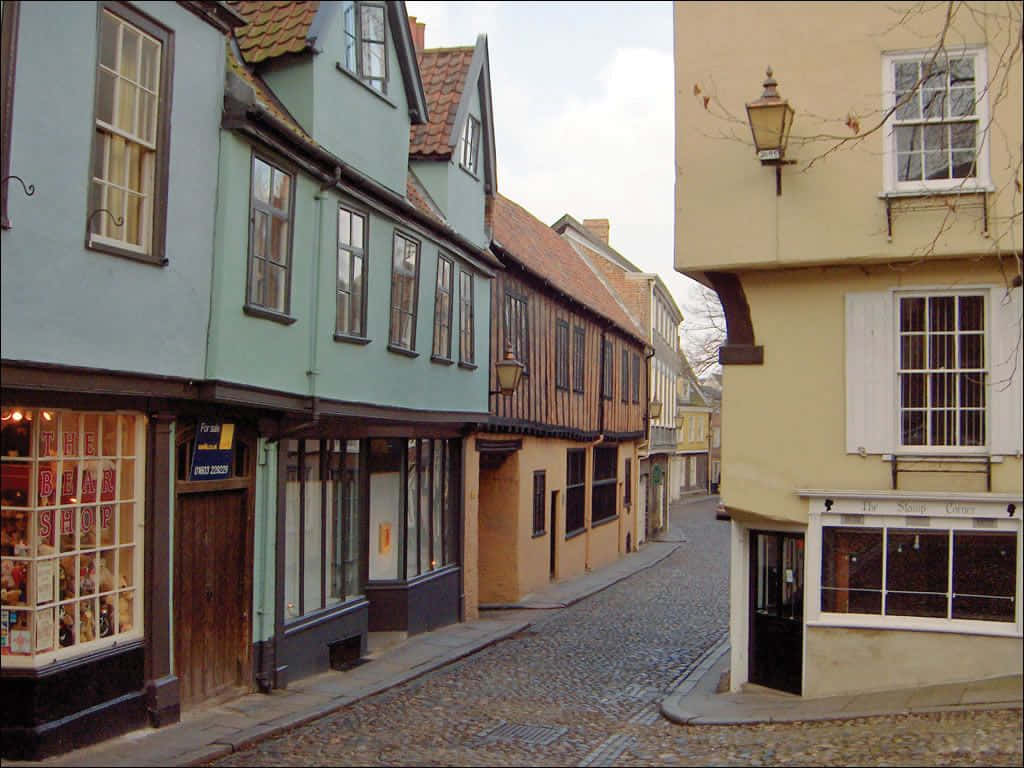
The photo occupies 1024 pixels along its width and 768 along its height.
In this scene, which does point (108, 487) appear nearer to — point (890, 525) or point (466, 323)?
point (890, 525)

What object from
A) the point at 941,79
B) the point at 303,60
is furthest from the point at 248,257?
the point at 941,79

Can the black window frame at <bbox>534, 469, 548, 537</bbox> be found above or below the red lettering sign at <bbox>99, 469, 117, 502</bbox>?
below

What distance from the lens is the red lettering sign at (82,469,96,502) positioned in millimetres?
10070

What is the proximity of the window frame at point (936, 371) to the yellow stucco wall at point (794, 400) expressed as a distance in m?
0.26

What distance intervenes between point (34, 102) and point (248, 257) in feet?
11.3

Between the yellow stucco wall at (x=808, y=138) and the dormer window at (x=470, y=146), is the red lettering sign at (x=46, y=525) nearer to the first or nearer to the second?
the yellow stucco wall at (x=808, y=138)

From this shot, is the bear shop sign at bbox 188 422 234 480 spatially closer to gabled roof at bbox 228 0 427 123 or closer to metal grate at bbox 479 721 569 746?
metal grate at bbox 479 721 569 746

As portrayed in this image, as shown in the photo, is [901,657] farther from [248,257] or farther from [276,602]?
[248,257]

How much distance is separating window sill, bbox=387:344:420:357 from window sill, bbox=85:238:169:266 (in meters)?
5.73

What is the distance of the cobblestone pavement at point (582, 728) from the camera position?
31.7 feet

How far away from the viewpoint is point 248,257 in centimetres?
1184

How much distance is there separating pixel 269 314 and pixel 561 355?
15302 millimetres

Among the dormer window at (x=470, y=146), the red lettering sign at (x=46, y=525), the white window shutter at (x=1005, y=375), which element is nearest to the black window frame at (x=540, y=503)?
the dormer window at (x=470, y=146)

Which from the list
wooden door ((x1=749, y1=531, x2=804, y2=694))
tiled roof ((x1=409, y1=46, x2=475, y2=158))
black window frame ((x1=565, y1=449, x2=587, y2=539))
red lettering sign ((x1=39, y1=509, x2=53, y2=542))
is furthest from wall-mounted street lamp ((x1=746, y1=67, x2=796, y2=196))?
black window frame ((x1=565, y1=449, x2=587, y2=539))
